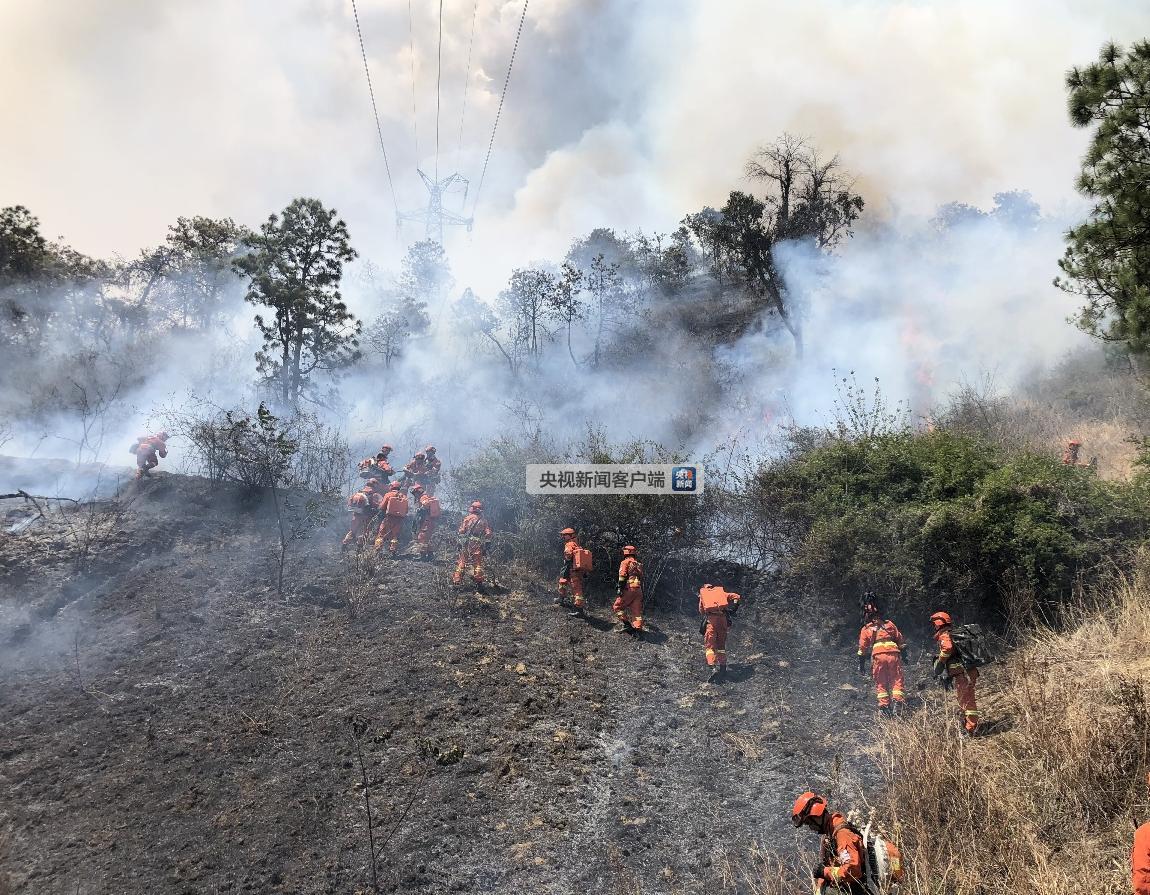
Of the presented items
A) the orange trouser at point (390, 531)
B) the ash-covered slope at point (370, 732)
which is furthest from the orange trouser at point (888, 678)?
the orange trouser at point (390, 531)

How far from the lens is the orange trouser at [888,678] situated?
7.52 metres

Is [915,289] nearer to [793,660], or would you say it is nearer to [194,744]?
[793,660]

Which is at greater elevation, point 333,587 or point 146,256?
point 146,256

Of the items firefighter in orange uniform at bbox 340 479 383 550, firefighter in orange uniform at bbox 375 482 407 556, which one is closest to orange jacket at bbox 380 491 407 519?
firefighter in orange uniform at bbox 375 482 407 556

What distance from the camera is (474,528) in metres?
11.6

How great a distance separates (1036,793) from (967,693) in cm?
181

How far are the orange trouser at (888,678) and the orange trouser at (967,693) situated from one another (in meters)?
0.82

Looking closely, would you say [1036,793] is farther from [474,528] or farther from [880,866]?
[474,528]

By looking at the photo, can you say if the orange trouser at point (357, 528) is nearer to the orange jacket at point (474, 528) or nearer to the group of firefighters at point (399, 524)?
the group of firefighters at point (399, 524)

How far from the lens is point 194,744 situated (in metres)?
6.55

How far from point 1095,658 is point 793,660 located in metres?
3.82

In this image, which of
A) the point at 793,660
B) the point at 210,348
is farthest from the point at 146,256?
the point at 793,660

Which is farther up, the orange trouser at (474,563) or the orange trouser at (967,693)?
the orange trouser at (474,563)

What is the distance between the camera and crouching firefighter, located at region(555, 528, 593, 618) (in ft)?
34.7
